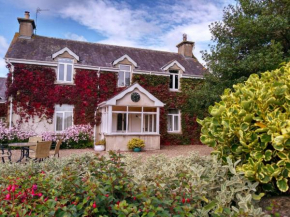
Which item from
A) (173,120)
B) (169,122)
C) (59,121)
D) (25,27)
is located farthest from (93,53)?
(173,120)

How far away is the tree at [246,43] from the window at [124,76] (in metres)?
7.45

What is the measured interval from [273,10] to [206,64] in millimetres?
3841

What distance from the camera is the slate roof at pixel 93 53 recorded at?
52.7 feet

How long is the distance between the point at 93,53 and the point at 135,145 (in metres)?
8.60

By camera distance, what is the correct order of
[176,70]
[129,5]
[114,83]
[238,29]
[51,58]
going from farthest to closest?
[176,70], [114,83], [51,58], [238,29], [129,5]

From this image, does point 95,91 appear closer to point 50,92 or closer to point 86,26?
point 50,92

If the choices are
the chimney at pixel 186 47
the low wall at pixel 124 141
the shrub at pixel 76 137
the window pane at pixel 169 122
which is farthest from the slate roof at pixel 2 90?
the chimney at pixel 186 47

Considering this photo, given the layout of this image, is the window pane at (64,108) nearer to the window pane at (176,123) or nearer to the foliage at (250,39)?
the window pane at (176,123)

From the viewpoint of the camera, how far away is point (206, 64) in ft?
37.6

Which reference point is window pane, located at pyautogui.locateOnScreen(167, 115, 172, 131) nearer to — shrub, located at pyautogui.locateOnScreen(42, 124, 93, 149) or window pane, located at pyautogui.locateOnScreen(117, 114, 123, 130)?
window pane, located at pyautogui.locateOnScreen(117, 114, 123, 130)

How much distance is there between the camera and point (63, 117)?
1619cm

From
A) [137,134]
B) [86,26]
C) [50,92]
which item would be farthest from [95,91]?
[86,26]

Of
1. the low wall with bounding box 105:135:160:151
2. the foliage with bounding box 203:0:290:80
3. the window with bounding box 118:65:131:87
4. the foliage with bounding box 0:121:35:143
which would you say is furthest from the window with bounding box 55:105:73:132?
the foliage with bounding box 203:0:290:80

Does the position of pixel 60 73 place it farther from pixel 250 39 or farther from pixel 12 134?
pixel 250 39
